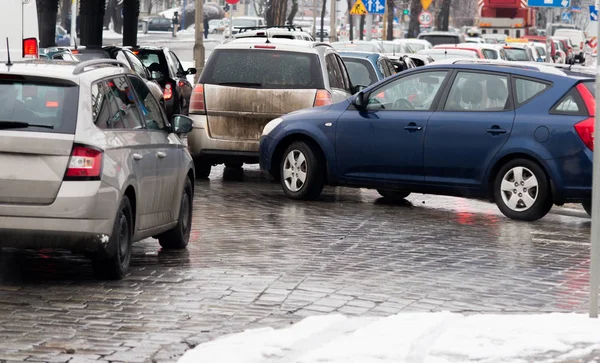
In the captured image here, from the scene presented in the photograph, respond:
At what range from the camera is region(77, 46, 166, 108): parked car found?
2362cm

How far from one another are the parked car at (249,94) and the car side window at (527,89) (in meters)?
3.17

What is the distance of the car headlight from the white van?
3772 mm

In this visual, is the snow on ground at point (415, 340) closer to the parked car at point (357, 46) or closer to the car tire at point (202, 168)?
the car tire at point (202, 168)

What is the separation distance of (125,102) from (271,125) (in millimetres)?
5864

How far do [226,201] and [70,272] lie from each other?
18.2ft

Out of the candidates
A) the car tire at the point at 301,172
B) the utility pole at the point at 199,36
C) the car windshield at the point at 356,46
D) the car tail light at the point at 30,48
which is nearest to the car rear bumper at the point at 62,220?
the car tire at the point at 301,172

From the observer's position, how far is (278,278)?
32.4 feet

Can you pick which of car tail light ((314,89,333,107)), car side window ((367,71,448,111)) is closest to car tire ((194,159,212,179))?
car tail light ((314,89,333,107))

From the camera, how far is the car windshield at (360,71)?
22844 millimetres

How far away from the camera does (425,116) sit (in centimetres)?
1475

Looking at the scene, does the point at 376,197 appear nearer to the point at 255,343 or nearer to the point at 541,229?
the point at 541,229

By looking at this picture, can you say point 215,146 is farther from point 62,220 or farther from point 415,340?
point 415,340

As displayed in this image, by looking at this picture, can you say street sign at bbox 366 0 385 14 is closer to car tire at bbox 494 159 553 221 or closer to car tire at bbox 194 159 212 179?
car tire at bbox 194 159 212 179

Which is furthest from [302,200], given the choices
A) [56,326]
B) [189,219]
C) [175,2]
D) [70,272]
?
[175,2]
